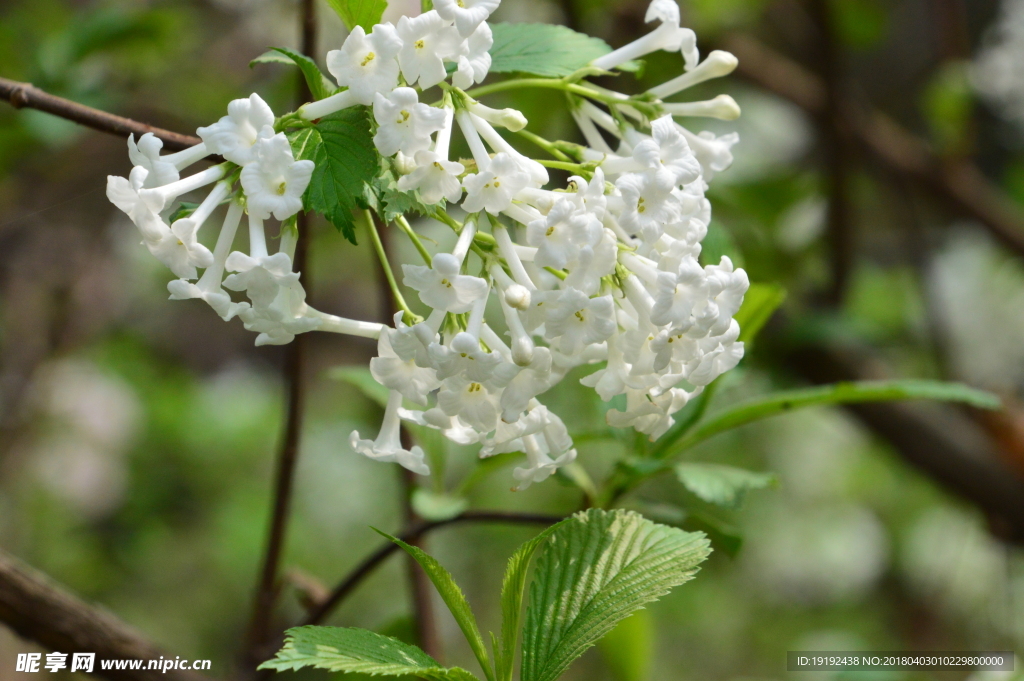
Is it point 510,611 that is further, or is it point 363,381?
point 363,381

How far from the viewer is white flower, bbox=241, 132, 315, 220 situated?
0.50 metres

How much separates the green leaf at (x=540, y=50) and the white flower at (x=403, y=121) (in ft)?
0.58

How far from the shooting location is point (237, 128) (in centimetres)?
52

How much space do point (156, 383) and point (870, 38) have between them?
Result: 112 inches

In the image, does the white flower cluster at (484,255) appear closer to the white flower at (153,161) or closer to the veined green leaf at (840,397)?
the white flower at (153,161)

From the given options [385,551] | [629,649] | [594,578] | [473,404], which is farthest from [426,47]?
[629,649]

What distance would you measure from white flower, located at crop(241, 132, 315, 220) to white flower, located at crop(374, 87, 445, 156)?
55mm

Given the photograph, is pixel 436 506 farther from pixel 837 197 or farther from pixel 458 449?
pixel 458 449

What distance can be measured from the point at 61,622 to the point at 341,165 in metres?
0.57

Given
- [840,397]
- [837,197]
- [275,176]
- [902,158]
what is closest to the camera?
[275,176]

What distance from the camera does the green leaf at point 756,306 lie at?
3.02ft

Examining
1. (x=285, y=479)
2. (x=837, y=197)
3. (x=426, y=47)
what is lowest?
(x=285, y=479)

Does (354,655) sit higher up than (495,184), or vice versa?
(495,184)

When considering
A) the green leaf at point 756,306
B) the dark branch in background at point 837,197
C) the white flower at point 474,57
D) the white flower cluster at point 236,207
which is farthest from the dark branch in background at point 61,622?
the dark branch in background at point 837,197
